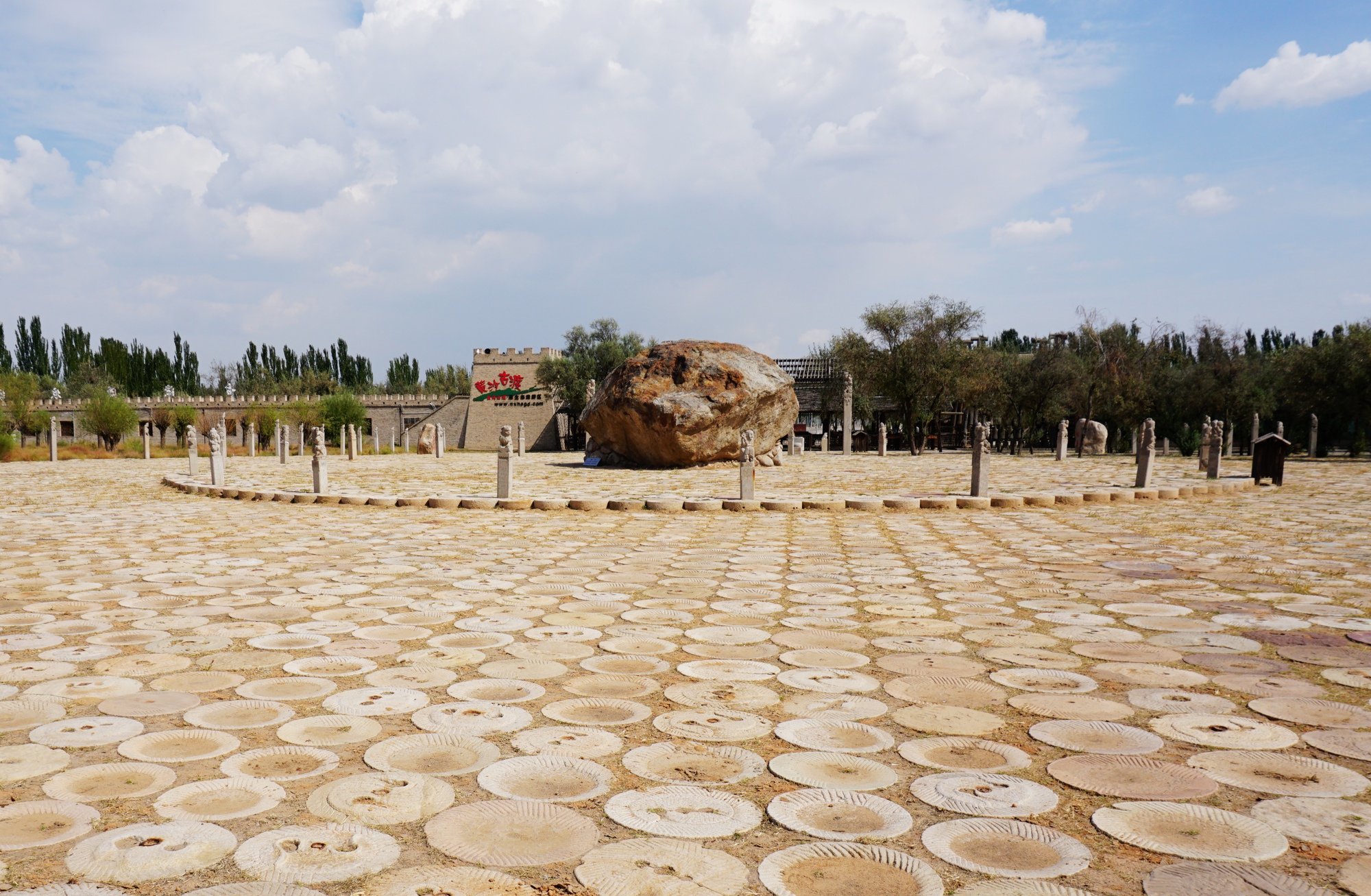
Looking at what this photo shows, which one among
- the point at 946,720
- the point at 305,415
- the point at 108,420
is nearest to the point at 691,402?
the point at 946,720

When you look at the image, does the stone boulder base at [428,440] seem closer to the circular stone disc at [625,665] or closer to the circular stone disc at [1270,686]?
the circular stone disc at [625,665]

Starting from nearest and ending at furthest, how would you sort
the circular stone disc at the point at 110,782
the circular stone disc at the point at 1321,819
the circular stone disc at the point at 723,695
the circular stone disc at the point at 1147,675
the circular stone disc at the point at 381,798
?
the circular stone disc at the point at 1321,819
the circular stone disc at the point at 381,798
the circular stone disc at the point at 110,782
the circular stone disc at the point at 723,695
the circular stone disc at the point at 1147,675

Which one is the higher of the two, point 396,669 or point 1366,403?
point 1366,403

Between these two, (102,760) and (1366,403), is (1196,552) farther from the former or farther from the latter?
(1366,403)

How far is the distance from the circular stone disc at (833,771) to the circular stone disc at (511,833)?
2.22 ft

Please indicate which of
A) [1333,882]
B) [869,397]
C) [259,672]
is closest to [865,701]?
[1333,882]

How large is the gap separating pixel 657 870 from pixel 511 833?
44 centimetres

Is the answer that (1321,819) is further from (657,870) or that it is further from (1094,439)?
(1094,439)

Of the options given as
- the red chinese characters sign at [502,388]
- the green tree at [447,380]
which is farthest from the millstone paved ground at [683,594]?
the green tree at [447,380]

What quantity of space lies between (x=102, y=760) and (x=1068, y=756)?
3110 mm

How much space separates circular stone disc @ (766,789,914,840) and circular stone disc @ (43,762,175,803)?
1.82m

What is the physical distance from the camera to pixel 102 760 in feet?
8.27

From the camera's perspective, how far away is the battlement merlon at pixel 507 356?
49562 millimetres

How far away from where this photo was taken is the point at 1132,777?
244 centimetres
